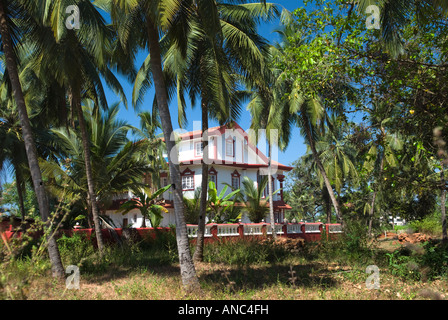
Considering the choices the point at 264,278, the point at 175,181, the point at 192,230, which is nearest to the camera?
the point at 175,181

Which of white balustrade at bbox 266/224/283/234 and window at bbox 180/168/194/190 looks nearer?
white balustrade at bbox 266/224/283/234

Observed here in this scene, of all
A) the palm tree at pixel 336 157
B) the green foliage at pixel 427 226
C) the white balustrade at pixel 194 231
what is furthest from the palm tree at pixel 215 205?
the green foliage at pixel 427 226

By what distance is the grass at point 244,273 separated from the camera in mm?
8094

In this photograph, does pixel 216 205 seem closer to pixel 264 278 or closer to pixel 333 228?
pixel 333 228

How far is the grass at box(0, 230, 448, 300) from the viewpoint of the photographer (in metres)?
8.09

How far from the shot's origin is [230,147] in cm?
3369

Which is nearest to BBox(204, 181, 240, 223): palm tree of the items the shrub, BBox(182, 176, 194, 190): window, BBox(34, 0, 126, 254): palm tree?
BBox(182, 176, 194, 190): window

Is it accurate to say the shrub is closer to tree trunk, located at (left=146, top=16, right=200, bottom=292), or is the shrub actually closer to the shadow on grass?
the shadow on grass

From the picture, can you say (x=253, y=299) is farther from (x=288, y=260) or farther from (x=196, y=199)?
(x=196, y=199)

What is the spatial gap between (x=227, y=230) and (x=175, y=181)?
31.6ft

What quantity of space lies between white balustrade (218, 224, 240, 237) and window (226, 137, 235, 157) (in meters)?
15.1

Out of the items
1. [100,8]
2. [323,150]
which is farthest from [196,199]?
[323,150]

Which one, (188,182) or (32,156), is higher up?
(188,182)

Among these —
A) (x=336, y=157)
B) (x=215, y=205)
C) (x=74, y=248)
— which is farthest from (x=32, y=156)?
(x=336, y=157)
